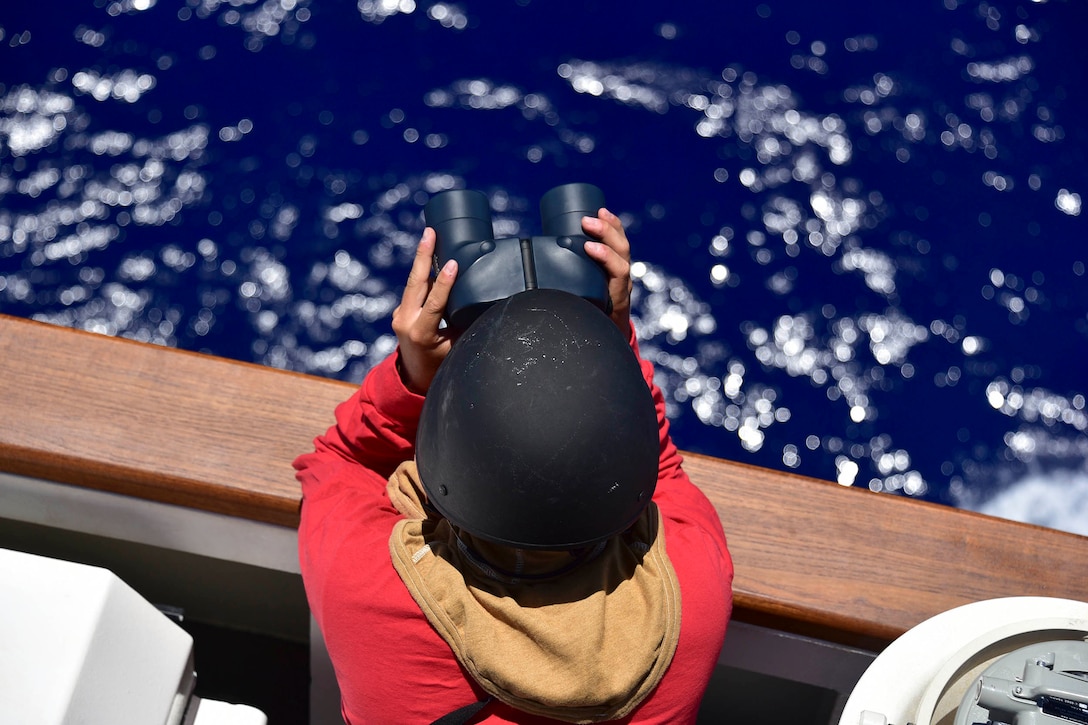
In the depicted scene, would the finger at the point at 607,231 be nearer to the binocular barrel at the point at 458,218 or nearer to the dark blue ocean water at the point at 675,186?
the binocular barrel at the point at 458,218

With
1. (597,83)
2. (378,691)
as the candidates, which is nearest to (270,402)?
(378,691)

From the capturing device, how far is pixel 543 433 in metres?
0.65

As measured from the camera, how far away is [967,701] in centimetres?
70

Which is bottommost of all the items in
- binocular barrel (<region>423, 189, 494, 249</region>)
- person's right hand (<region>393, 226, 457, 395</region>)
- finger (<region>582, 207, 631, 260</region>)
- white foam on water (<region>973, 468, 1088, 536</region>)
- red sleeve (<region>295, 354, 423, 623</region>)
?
white foam on water (<region>973, 468, 1088, 536</region>)

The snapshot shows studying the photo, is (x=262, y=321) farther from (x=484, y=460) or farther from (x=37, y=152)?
(x=484, y=460)

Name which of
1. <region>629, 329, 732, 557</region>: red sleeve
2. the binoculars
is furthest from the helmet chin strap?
the binoculars

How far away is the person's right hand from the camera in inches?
34.3

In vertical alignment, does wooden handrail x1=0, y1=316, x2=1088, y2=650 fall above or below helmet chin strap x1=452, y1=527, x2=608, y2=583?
below

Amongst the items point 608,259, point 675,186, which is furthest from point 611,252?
point 675,186

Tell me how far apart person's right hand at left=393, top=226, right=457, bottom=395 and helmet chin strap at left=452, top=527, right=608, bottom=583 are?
8.3 inches

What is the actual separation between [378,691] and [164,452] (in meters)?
0.43

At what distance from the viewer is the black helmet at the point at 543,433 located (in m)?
0.66

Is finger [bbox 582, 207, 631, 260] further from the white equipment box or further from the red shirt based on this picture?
the white equipment box

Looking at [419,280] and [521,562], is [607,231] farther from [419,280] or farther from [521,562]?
[521,562]
